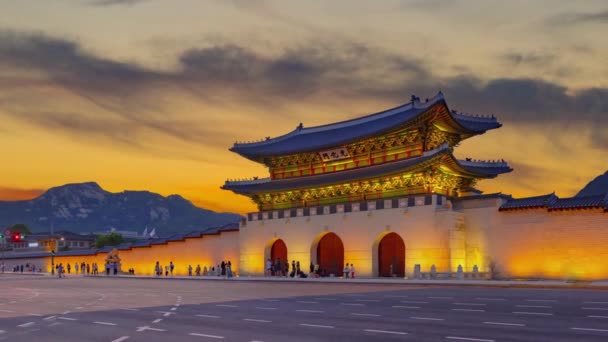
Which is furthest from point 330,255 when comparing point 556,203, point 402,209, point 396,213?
point 556,203

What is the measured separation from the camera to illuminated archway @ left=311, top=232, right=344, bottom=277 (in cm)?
5175

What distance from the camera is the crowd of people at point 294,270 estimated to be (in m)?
49.0

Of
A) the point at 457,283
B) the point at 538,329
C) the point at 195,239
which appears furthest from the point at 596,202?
the point at 195,239

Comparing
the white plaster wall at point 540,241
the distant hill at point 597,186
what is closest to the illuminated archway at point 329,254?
the white plaster wall at point 540,241

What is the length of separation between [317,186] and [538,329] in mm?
39390

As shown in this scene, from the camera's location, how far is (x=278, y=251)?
189 ft

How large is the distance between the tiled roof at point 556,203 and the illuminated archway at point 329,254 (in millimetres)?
14238

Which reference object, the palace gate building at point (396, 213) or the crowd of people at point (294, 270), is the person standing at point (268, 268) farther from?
the palace gate building at point (396, 213)

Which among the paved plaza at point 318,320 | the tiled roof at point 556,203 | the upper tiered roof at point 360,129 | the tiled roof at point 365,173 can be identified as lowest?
the paved plaza at point 318,320

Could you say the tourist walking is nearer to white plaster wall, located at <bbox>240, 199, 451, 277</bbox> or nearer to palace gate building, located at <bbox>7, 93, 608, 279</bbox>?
white plaster wall, located at <bbox>240, 199, 451, 277</bbox>

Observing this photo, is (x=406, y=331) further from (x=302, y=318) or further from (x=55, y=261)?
(x=55, y=261)

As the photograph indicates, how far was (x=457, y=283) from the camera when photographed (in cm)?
3616

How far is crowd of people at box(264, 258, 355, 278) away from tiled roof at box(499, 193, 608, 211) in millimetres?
12509

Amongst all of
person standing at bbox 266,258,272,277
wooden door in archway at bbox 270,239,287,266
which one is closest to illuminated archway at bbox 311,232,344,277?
person standing at bbox 266,258,272,277
